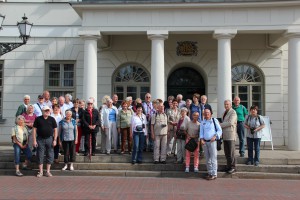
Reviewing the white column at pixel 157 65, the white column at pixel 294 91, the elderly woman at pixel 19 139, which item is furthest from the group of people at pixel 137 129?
the white column at pixel 294 91

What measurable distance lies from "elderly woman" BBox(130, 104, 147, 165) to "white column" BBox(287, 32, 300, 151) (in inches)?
234

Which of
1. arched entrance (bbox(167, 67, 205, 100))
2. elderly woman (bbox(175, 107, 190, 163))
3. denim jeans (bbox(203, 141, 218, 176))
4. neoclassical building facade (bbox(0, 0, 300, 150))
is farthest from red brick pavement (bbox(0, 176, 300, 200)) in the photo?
arched entrance (bbox(167, 67, 205, 100))

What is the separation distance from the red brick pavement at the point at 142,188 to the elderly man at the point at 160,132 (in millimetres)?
989

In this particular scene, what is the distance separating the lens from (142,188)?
393 inches

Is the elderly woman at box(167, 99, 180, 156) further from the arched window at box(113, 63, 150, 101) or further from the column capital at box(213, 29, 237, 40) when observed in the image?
the arched window at box(113, 63, 150, 101)

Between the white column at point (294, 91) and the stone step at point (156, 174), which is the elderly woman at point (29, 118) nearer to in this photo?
the stone step at point (156, 174)

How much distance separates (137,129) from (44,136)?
272cm

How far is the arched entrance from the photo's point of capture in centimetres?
1869

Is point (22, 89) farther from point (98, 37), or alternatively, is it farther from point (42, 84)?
point (98, 37)

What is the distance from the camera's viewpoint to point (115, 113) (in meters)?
13.0

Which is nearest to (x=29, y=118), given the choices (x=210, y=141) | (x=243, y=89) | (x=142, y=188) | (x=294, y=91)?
(x=142, y=188)

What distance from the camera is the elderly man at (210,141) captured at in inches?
445

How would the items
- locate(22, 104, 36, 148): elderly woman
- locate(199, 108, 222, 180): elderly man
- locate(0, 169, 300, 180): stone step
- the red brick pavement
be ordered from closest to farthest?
the red brick pavement
locate(199, 108, 222, 180): elderly man
locate(0, 169, 300, 180): stone step
locate(22, 104, 36, 148): elderly woman

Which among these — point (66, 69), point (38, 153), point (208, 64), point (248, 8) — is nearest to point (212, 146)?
point (38, 153)
